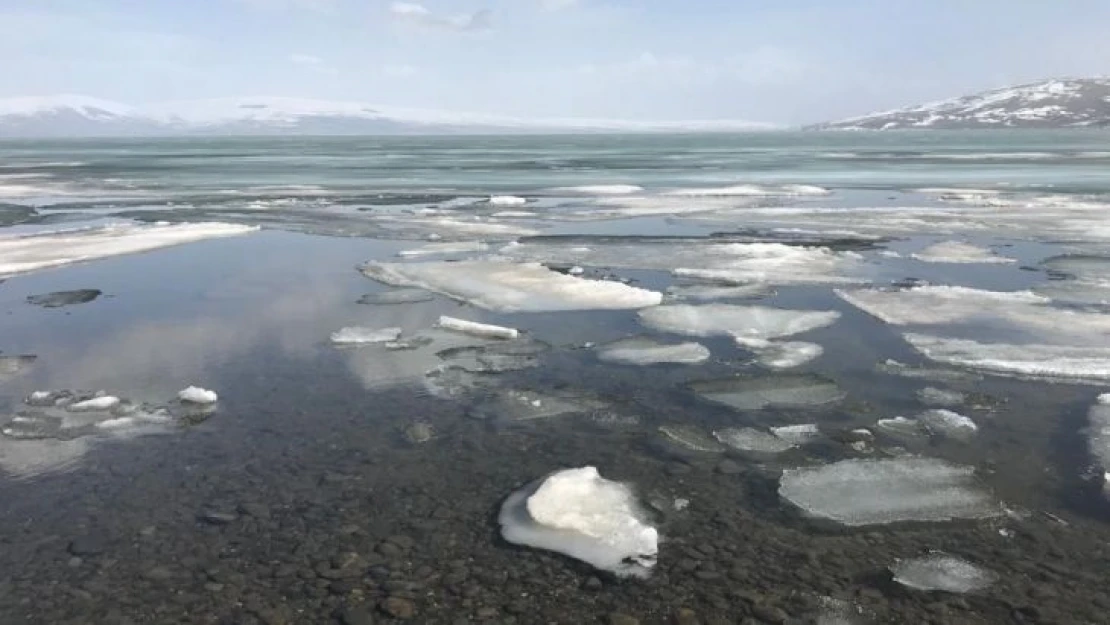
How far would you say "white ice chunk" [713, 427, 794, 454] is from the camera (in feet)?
22.4

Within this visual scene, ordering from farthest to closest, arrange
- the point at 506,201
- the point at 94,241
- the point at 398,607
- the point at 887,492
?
the point at 506,201 → the point at 94,241 → the point at 887,492 → the point at 398,607

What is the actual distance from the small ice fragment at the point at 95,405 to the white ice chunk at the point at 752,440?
556 centimetres

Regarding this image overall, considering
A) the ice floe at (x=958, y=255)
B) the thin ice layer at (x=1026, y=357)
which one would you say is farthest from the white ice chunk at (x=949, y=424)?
the ice floe at (x=958, y=255)

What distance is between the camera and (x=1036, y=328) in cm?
1017

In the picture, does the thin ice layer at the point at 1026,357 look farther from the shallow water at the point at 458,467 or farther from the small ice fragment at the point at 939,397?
the small ice fragment at the point at 939,397

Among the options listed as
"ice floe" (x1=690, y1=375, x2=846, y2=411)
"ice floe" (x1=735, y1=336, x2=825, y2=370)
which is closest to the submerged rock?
"ice floe" (x1=690, y1=375, x2=846, y2=411)

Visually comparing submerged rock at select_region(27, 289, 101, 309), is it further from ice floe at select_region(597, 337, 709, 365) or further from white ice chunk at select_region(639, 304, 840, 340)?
white ice chunk at select_region(639, 304, 840, 340)

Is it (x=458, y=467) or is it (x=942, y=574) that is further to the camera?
(x=458, y=467)

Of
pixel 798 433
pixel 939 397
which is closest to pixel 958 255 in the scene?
pixel 939 397

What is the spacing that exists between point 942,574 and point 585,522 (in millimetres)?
2185

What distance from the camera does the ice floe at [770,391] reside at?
785 cm

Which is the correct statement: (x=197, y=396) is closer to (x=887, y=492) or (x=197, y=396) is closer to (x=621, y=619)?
(x=621, y=619)

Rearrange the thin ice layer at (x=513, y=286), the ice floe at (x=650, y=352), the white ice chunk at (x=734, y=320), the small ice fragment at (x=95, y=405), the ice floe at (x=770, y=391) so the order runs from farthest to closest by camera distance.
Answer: the thin ice layer at (x=513, y=286) < the white ice chunk at (x=734, y=320) < the ice floe at (x=650, y=352) < the ice floe at (x=770, y=391) < the small ice fragment at (x=95, y=405)

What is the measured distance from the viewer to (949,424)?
7.18 metres
